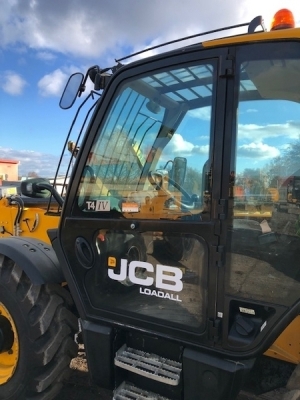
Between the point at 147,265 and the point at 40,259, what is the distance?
34.1 inches

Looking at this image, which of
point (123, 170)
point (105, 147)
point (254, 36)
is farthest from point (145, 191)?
point (254, 36)

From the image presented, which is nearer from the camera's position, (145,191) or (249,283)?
(249,283)

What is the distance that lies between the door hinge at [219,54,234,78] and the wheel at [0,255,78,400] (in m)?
1.78

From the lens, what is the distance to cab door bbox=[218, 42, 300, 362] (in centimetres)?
178

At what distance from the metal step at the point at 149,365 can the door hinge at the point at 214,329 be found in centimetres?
29

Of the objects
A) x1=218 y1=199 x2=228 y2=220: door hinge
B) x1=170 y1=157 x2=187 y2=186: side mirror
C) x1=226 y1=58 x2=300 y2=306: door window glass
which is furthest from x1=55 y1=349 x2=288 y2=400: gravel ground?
x1=170 y1=157 x2=187 y2=186: side mirror

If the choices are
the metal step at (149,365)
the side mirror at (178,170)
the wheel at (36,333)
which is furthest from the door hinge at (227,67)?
the wheel at (36,333)

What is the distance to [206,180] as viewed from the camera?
1910 mm

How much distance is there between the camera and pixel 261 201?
1.82 metres

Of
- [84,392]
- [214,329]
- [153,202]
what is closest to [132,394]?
[214,329]

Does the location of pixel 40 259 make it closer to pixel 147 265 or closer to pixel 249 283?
pixel 147 265

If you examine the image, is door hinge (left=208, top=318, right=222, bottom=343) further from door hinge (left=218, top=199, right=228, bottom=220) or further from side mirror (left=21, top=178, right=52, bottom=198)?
side mirror (left=21, top=178, right=52, bottom=198)

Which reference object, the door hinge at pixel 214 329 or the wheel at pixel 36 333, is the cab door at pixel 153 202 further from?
the wheel at pixel 36 333

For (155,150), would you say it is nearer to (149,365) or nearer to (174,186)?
(174,186)
